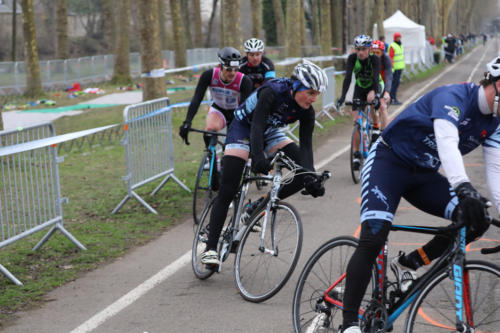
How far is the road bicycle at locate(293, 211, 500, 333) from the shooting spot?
12.1 ft

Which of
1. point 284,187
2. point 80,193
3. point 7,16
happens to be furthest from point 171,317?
point 7,16

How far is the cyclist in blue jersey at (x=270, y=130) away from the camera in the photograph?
532 cm

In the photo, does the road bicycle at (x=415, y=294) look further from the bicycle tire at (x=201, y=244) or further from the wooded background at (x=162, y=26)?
the wooded background at (x=162, y=26)

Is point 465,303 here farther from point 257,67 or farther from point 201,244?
point 257,67

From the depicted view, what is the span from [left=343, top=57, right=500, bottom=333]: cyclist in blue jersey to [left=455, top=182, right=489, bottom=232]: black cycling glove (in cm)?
12

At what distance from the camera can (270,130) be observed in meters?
6.48

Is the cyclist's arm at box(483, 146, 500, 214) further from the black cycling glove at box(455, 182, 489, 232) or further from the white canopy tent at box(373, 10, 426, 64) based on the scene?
the white canopy tent at box(373, 10, 426, 64)

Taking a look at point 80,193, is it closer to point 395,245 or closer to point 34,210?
point 34,210

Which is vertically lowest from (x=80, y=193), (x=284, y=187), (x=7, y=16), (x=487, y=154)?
(x=80, y=193)

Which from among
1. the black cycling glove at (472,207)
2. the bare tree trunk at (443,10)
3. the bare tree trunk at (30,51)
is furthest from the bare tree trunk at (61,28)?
the bare tree trunk at (443,10)

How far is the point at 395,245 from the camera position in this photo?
23.2ft

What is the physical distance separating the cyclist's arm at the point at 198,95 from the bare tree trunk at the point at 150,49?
31.0 feet

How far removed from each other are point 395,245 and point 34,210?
12.2 ft

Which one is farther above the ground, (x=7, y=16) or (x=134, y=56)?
(x=7, y=16)
